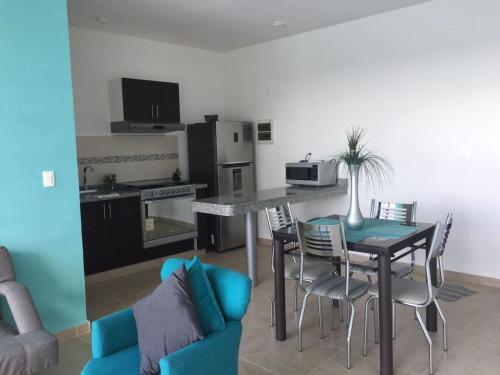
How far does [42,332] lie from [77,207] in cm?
111

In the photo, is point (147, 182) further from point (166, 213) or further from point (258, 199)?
point (258, 199)

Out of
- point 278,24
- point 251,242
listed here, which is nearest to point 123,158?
point 251,242

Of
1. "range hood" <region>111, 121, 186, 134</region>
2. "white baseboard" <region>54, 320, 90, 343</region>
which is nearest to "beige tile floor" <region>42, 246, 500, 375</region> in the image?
"white baseboard" <region>54, 320, 90, 343</region>

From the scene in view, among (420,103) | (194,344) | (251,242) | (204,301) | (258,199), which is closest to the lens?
(194,344)

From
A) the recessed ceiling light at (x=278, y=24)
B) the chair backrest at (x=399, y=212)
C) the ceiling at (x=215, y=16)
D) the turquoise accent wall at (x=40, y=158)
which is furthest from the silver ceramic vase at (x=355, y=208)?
the recessed ceiling light at (x=278, y=24)

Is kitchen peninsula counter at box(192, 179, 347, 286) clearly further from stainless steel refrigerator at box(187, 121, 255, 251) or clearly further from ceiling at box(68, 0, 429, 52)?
ceiling at box(68, 0, 429, 52)

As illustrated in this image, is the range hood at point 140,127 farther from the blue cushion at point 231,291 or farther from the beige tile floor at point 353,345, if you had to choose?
the blue cushion at point 231,291

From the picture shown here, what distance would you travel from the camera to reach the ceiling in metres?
4.19

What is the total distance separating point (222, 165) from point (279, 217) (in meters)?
2.00

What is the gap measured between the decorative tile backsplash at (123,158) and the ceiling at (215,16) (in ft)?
4.73

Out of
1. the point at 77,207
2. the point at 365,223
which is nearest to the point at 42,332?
the point at 77,207

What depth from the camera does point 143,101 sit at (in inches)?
202

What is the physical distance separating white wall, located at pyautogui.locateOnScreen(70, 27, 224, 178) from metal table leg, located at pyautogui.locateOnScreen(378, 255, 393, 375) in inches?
147

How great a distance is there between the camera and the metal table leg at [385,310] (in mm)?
2605
